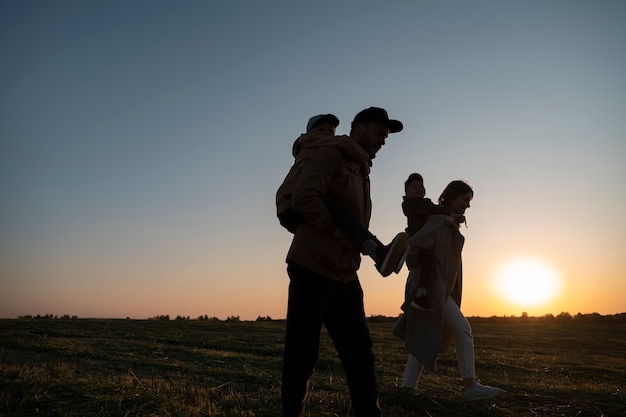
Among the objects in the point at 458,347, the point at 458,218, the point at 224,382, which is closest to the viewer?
the point at 458,347

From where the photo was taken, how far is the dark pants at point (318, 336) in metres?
3.04

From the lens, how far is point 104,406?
4266 millimetres

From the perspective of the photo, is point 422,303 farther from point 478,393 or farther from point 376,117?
point 376,117

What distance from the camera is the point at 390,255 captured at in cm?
296

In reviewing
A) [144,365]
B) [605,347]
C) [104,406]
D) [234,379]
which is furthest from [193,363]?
[605,347]

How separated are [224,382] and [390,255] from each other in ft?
15.4

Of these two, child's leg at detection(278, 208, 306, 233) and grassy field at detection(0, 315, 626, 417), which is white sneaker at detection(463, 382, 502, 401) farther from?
child's leg at detection(278, 208, 306, 233)

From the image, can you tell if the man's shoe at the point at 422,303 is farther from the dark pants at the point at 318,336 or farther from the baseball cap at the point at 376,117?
the baseball cap at the point at 376,117

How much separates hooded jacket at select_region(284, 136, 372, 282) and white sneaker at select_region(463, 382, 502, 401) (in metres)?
3.14

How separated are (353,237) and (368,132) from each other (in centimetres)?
77

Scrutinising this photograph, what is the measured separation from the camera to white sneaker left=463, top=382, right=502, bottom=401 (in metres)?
5.55

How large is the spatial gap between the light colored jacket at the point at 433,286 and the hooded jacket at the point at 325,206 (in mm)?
2641

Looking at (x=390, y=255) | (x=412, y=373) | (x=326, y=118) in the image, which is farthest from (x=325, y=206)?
(x=412, y=373)

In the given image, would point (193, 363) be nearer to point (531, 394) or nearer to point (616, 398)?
point (531, 394)
